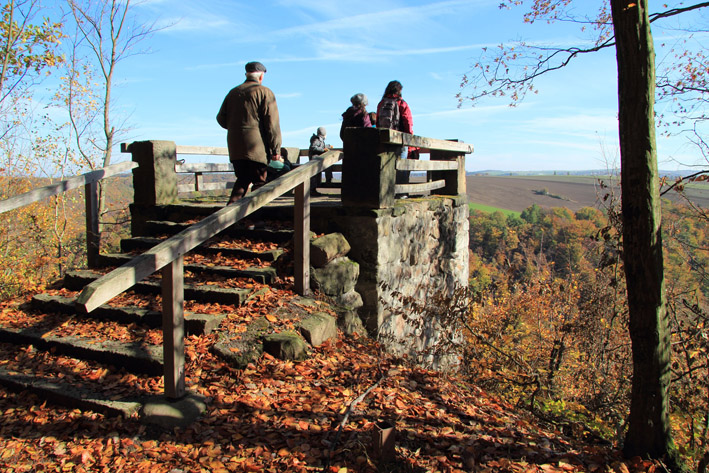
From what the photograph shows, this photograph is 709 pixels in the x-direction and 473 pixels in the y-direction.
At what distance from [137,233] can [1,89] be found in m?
10.1

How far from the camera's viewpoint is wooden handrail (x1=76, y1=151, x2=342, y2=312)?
8.08 feet

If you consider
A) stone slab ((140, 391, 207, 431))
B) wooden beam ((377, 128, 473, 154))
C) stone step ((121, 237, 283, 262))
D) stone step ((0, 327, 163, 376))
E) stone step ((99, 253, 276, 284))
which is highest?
wooden beam ((377, 128, 473, 154))

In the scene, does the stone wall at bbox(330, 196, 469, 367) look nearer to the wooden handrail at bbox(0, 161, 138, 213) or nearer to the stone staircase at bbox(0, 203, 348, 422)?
the stone staircase at bbox(0, 203, 348, 422)

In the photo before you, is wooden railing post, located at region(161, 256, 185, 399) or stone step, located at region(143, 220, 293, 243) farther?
stone step, located at region(143, 220, 293, 243)

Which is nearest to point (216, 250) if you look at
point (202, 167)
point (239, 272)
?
point (239, 272)

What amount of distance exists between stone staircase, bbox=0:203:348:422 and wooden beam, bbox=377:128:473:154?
59.5 inches

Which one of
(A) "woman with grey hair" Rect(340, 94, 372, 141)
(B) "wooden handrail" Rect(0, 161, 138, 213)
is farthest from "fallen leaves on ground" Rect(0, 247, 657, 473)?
(A) "woman with grey hair" Rect(340, 94, 372, 141)

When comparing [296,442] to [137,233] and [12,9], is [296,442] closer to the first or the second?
[137,233]


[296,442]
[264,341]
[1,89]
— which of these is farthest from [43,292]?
[1,89]

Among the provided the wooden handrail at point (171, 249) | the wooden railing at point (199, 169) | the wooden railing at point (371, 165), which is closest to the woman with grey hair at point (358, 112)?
the wooden railing at point (199, 169)

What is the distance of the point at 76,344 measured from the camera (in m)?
Answer: 3.75

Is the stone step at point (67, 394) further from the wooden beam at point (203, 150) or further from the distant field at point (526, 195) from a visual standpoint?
the distant field at point (526, 195)

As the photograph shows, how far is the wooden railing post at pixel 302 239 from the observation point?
4523mm

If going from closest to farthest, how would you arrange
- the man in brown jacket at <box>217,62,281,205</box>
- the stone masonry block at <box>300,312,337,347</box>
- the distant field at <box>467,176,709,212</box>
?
1. the stone masonry block at <box>300,312,337,347</box>
2. the man in brown jacket at <box>217,62,281,205</box>
3. the distant field at <box>467,176,709,212</box>
